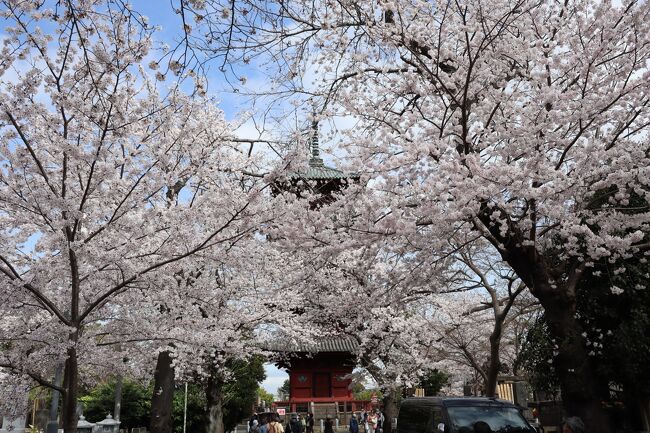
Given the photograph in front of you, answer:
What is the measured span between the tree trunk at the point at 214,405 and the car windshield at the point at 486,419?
35.5 feet

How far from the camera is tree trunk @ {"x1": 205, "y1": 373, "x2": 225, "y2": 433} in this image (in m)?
16.7

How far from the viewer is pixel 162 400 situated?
1273 cm

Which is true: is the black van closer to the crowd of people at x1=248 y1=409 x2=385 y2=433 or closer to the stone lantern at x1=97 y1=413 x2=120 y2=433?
the stone lantern at x1=97 y1=413 x2=120 y2=433

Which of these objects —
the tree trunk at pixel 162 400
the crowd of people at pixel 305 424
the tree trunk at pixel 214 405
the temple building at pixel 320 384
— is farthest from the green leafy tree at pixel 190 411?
the tree trunk at pixel 162 400

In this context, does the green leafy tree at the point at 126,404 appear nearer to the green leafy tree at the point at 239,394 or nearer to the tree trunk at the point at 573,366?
the green leafy tree at the point at 239,394

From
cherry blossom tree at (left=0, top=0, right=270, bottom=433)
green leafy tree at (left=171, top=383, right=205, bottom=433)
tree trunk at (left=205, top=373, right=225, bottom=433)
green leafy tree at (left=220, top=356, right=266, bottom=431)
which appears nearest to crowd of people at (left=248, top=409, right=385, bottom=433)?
tree trunk at (left=205, top=373, right=225, bottom=433)

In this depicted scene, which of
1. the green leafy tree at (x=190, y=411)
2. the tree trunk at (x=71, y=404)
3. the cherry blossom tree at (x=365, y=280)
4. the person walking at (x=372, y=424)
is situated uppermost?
the cherry blossom tree at (x=365, y=280)

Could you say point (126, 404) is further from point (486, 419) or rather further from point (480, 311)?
point (486, 419)

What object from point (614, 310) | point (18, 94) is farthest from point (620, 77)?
point (18, 94)

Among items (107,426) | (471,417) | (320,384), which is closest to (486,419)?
(471,417)

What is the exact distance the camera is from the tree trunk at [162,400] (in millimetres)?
12656

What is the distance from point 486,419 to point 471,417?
0.21 metres

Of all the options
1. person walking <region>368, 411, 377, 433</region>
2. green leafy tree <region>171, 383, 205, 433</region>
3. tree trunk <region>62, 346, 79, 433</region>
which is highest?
tree trunk <region>62, 346, 79, 433</region>

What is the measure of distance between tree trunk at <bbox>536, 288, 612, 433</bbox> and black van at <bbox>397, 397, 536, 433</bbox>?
0.97 meters
